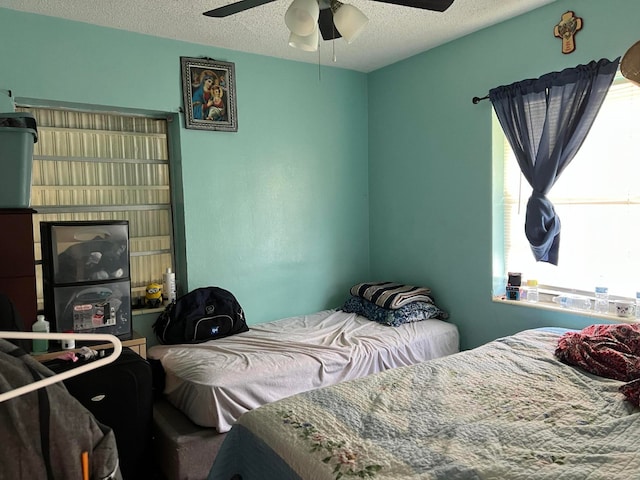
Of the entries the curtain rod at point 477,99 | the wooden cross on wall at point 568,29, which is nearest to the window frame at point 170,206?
the curtain rod at point 477,99

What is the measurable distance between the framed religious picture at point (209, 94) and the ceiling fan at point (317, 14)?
1151 millimetres

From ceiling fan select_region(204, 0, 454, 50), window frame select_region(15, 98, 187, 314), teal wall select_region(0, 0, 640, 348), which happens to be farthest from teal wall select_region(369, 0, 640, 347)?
window frame select_region(15, 98, 187, 314)

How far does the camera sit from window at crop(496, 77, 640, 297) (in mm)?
2551

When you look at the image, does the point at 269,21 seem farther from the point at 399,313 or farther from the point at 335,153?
the point at 399,313

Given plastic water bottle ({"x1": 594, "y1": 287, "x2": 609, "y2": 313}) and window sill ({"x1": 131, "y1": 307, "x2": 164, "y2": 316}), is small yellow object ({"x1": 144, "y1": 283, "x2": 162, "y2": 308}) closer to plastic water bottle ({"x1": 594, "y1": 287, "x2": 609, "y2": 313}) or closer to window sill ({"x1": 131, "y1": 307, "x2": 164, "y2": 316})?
window sill ({"x1": 131, "y1": 307, "x2": 164, "y2": 316})

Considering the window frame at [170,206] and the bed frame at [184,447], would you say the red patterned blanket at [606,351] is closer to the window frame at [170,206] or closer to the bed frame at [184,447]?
the bed frame at [184,447]

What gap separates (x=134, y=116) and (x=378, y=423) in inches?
99.5

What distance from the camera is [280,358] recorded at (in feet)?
8.58

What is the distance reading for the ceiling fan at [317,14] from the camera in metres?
1.81

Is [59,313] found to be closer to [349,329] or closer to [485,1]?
[349,329]

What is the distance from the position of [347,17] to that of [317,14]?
0.14m

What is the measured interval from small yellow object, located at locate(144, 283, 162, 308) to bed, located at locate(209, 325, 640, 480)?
61.3 inches

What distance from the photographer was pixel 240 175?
3.37 m

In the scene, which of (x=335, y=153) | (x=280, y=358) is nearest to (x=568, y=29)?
(x=335, y=153)
